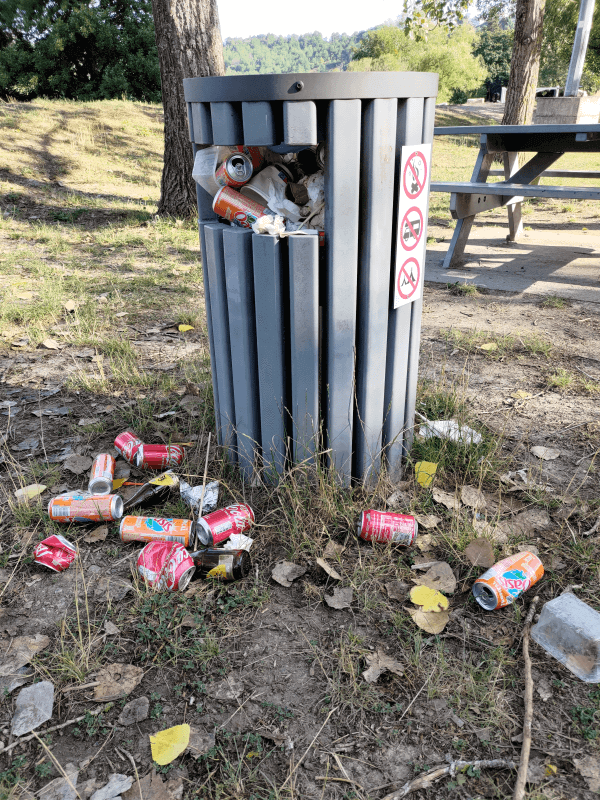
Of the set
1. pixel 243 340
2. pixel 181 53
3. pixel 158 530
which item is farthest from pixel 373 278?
pixel 181 53

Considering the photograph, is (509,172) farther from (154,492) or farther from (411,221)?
(154,492)

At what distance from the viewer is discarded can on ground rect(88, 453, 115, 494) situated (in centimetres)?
244

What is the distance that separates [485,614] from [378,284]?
1177 millimetres

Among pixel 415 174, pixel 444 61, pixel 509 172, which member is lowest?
pixel 509 172

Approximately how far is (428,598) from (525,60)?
977cm

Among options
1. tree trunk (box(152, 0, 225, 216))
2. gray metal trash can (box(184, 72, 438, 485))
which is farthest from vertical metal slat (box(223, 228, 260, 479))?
tree trunk (box(152, 0, 225, 216))

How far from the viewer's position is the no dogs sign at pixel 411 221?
6.69 feet

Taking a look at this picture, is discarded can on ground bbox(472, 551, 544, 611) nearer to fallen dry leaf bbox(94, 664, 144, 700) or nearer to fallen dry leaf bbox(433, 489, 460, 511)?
fallen dry leaf bbox(433, 489, 460, 511)

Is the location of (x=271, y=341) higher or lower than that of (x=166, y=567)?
higher

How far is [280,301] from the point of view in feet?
6.77

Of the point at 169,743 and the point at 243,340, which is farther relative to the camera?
the point at 243,340

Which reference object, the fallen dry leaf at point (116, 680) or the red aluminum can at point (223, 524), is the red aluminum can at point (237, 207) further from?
the fallen dry leaf at point (116, 680)

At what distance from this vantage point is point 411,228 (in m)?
2.14

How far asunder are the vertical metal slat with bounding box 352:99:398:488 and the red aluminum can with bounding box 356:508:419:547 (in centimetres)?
29
